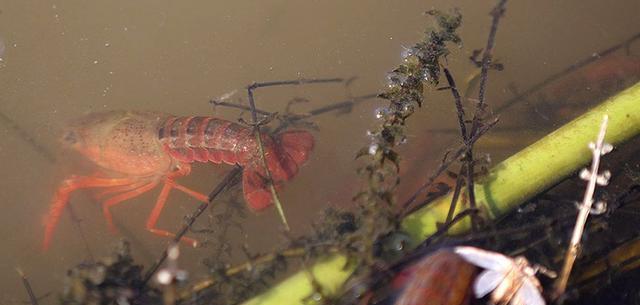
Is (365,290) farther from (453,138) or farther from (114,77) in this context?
(114,77)

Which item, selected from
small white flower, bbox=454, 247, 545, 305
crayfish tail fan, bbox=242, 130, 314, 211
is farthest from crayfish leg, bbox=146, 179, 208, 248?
small white flower, bbox=454, 247, 545, 305

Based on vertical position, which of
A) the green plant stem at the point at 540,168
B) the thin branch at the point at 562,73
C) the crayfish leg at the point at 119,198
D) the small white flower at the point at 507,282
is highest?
the crayfish leg at the point at 119,198

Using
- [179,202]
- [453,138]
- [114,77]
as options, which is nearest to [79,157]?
[114,77]

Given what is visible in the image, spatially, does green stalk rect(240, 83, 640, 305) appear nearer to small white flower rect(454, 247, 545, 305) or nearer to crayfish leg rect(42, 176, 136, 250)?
small white flower rect(454, 247, 545, 305)

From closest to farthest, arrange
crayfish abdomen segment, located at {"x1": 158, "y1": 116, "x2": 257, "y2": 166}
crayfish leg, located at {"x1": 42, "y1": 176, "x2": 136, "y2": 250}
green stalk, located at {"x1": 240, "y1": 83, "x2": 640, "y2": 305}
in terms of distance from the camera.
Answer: green stalk, located at {"x1": 240, "y1": 83, "x2": 640, "y2": 305}, crayfish leg, located at {"x1": 42, "y1": 176, "x2": 136, "y2": 250}, crayfish abdomen segment, located at {"x1": 158, "y1": 116, "x2": 257, "y2": 166}

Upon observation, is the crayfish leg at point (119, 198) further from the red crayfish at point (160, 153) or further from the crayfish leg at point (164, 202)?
the crayfish leg at point (164, 202)

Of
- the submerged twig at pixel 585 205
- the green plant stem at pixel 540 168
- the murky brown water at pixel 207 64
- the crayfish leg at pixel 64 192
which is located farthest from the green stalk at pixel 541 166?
the crayfish leg at pixel 64 192
